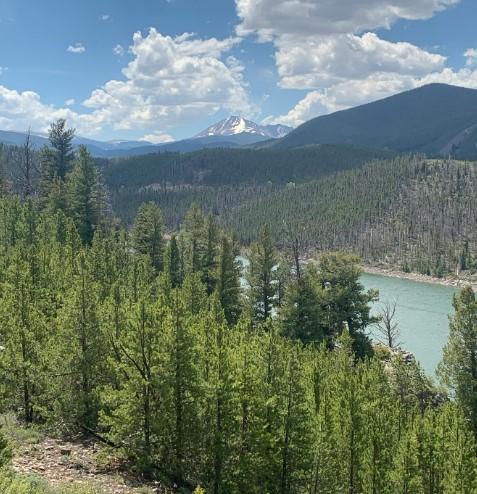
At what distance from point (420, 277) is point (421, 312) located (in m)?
58.4

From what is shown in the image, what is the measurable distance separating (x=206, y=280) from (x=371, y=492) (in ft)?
142

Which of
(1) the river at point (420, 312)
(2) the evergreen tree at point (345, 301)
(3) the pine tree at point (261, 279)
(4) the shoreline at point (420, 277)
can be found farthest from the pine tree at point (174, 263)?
(4) the shoreline at point (420, 277)

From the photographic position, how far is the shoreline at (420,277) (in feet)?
484

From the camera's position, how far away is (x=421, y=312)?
344 feet

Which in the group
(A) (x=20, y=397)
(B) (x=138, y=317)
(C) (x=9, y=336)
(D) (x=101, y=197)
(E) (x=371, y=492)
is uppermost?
(D) (x=101, y=197)

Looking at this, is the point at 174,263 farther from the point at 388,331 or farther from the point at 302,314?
the point at 388,331

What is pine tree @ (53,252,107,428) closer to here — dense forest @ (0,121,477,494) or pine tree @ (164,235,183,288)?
dense forest @ (0,121,477,494)

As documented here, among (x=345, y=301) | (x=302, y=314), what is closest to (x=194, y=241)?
(x=302, y=314)

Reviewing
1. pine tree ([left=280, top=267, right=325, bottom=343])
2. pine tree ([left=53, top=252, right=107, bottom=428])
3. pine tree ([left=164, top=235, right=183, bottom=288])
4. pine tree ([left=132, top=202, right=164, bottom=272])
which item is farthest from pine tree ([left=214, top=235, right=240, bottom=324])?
pine tree ([left=53, top=252, right=107, bottom=428])

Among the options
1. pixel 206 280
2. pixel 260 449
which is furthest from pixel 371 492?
pixel 206 280

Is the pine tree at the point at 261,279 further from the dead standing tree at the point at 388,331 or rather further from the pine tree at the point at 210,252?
the dead standing tree at the point at 388,331

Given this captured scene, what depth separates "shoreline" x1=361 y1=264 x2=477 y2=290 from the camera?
484 feet

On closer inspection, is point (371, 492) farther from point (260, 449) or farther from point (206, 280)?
point (206, 280)

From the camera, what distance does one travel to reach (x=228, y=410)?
22344mm
